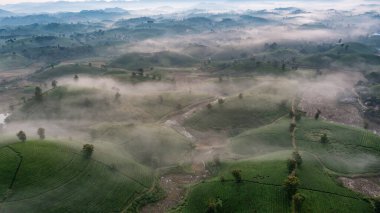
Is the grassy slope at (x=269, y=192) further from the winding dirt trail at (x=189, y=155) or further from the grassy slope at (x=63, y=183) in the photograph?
the grassy slope at (x=63, y=183)

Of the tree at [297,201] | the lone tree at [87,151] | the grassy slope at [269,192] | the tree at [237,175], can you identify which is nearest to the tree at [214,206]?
the grassy slope at [269,192]

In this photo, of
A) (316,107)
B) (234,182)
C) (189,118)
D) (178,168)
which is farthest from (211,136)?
(316,107)

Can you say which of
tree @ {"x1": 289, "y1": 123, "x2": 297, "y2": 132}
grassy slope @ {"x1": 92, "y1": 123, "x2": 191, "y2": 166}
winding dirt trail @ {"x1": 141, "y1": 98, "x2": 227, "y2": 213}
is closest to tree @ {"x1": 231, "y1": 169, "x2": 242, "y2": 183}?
winding dirt trail @ {"x1": 141, "y1": 98, "x2": 227, "y2": 213}

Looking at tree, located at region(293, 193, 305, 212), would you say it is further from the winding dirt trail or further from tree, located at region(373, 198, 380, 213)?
the winding dirt trail

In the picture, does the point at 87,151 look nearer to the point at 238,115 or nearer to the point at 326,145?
the point at 238,115

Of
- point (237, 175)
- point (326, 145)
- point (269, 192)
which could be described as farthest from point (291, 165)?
point (326, 145)

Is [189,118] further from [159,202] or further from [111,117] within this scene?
[159,202]

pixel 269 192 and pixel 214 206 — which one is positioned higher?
pixel 269 192
